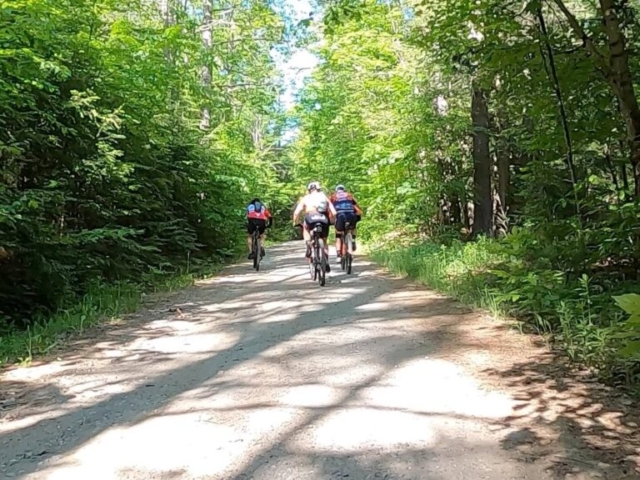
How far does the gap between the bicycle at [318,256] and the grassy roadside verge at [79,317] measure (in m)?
2.63

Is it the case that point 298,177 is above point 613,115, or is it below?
above

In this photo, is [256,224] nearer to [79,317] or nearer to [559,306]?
[79,317]

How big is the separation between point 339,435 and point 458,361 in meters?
2.03

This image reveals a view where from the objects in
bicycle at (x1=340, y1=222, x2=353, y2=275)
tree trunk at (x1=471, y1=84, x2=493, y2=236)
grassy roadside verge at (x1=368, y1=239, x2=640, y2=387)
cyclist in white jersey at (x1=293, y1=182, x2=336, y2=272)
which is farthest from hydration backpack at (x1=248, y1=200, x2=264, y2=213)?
grassy roadside verge at (x1=368, y1=239, x2=640, y2=387)

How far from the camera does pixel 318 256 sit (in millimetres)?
11039

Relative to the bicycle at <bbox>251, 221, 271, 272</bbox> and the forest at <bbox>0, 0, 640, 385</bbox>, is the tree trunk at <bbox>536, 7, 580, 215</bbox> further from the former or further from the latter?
the bicycle at <bbox>251, 221, 271, 272</bbox>

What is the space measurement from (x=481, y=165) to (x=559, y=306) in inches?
304

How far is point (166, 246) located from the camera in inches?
558

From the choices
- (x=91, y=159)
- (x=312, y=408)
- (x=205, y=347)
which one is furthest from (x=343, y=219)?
(x=312, y=408)

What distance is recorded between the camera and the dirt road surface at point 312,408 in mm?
3398

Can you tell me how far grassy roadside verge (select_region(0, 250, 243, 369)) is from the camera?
6.42m

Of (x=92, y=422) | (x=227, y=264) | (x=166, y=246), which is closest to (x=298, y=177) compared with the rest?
(x=227, y=264)

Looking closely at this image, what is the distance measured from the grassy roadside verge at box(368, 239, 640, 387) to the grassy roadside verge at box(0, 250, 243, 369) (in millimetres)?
4793

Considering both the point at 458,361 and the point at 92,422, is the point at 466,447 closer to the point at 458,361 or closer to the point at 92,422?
the point at 458,361
